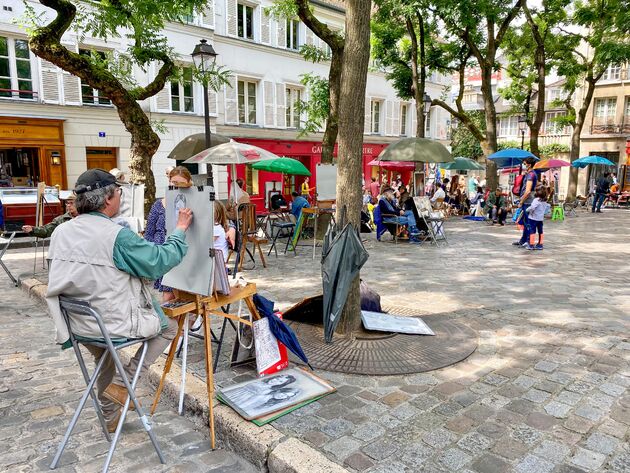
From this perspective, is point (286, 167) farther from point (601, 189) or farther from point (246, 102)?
point (601, 189)

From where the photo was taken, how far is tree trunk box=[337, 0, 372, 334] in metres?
4.58

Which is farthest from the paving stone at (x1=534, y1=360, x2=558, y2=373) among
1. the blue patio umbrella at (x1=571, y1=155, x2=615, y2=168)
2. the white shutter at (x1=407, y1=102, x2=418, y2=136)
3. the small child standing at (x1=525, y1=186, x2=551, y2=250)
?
the white shutter at (x1=407, y1=102, x2=418, y2=136)

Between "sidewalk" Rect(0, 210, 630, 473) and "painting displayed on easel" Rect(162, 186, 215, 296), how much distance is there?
1.02m

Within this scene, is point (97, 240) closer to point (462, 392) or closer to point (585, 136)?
point (462, 392)

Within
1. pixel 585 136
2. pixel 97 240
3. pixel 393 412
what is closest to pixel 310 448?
pixel 393 412

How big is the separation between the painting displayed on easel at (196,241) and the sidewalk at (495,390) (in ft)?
3.35

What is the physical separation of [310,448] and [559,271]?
6.84 m

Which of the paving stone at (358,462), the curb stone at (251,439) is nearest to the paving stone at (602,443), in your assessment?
the paving stone at (358,462)

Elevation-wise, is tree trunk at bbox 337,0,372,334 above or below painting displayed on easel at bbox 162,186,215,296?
above

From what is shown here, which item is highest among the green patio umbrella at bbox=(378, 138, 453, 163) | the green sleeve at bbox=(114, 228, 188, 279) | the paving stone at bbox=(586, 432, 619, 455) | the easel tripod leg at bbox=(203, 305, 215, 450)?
the green patio umbrella at bbox=(378, 138, 453, 163)

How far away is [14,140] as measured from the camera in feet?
50.3

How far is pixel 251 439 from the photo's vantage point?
3.03m

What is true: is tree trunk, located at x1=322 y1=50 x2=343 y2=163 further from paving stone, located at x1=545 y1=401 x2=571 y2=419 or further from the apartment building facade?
paving stone, located at x1=545 y1=401 x2=571 y2=419

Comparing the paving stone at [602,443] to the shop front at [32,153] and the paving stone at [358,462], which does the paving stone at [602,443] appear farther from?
the shop front at [32,153]
